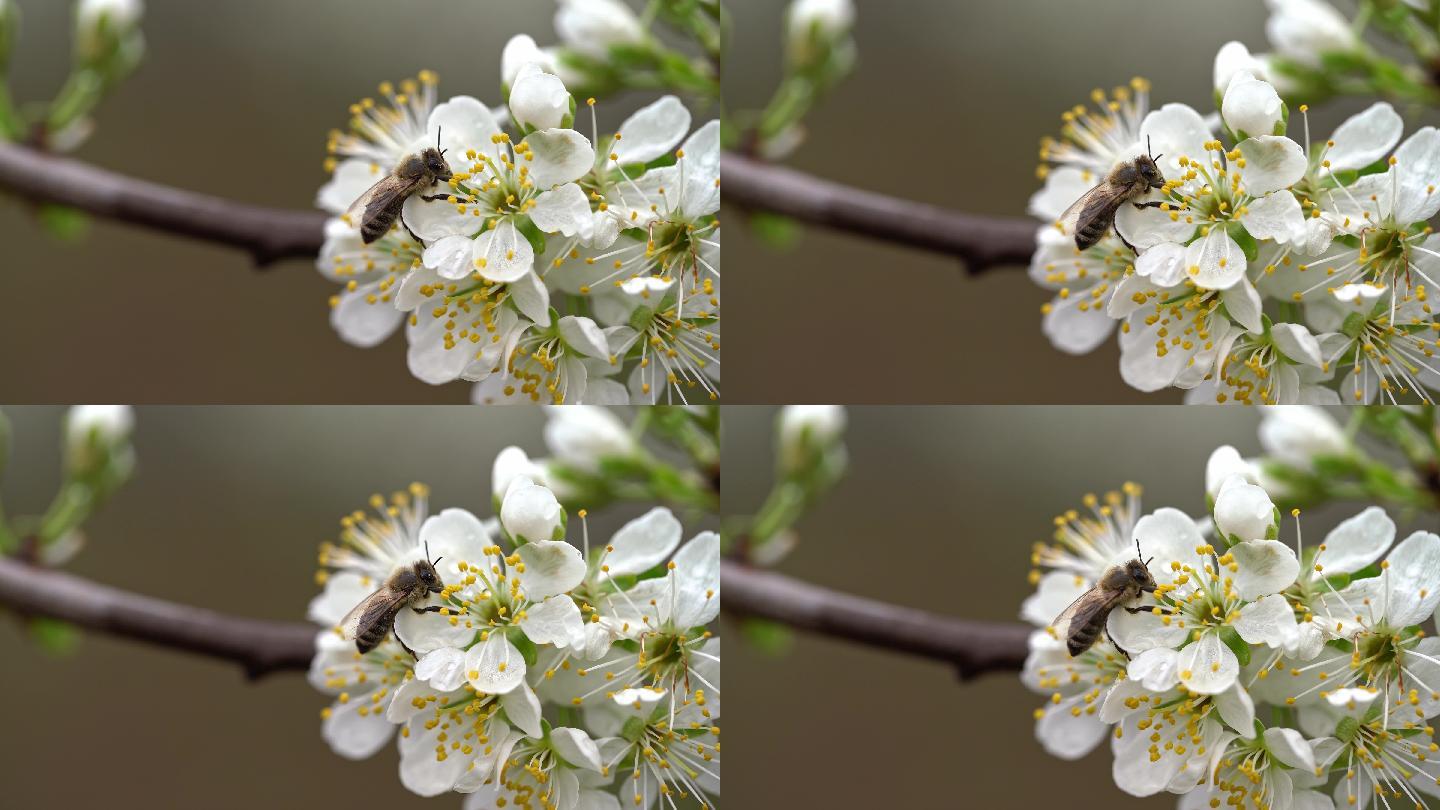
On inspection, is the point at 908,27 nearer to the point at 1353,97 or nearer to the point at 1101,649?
the point at 1353,97

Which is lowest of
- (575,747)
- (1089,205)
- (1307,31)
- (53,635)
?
(53,635)

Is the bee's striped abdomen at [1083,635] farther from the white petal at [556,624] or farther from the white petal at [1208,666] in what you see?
the white petal at [556,624]

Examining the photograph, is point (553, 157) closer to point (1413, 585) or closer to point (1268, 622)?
point (1268, 622)

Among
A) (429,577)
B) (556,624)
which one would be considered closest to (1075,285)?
(556,624)

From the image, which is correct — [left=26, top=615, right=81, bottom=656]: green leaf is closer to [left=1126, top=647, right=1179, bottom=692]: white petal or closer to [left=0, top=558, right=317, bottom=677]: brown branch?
[left=0, top=558, right=317, bottom=677]: brown branch

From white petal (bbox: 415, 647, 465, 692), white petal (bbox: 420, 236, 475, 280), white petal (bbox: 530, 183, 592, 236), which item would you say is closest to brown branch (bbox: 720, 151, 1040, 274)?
white petal (bbox: 530, 183, 592, 236)
